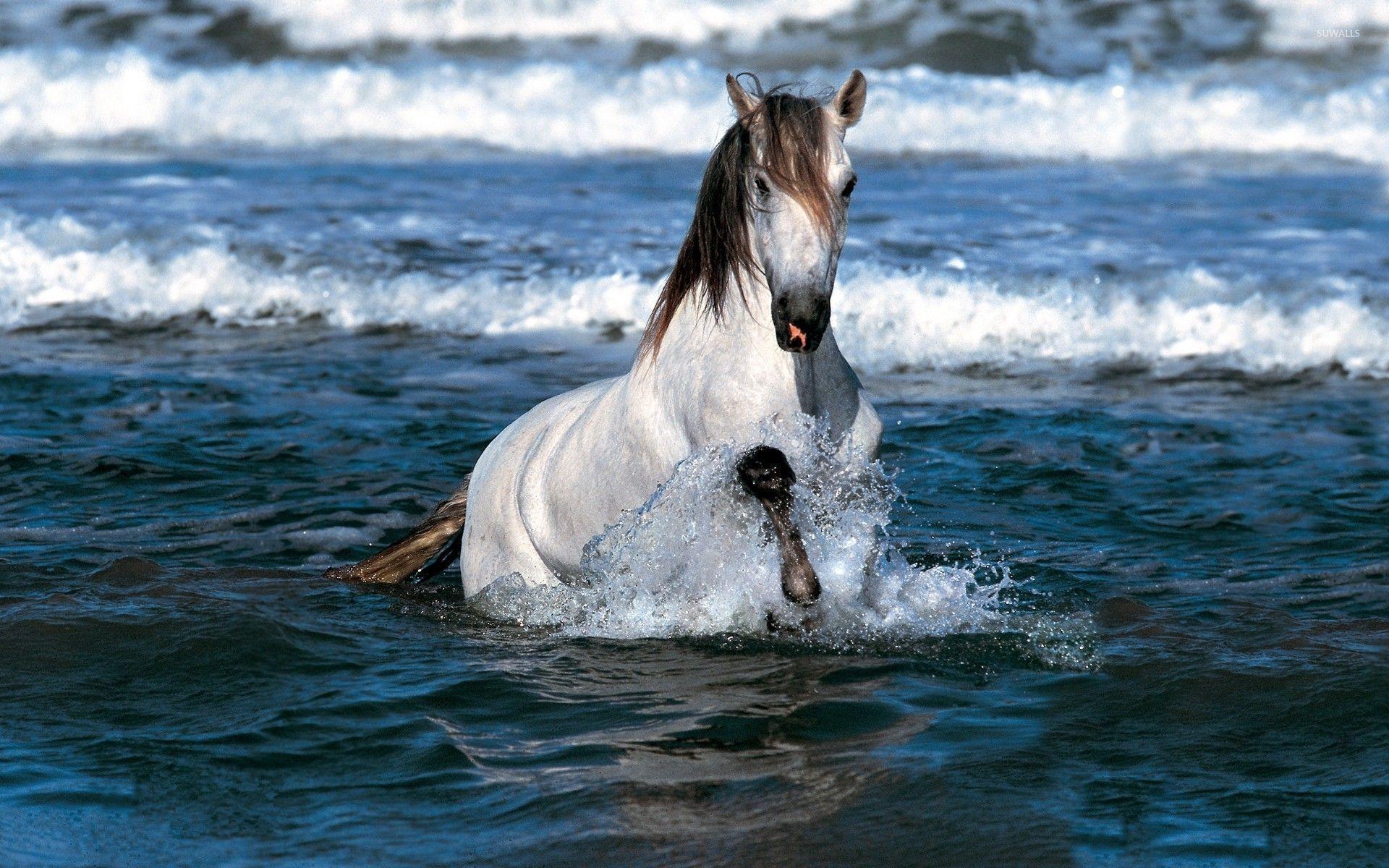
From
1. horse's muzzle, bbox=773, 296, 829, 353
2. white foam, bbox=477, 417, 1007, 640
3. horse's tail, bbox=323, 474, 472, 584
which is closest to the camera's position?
horse's muzzle, bbox=773, 296, 829, 353

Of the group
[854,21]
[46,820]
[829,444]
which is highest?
[854,21]

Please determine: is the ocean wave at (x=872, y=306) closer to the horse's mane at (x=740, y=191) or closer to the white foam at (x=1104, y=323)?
the white foam at (x=1104, y=323)

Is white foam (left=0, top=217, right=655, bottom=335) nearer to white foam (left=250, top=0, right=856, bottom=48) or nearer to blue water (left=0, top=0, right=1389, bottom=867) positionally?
blue water (left=0, top=0, right=1389, bottom=867)

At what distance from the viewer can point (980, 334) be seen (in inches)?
426

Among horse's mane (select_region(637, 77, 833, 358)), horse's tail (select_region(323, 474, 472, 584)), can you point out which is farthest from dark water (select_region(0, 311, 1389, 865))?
horse's mane (select_region(637, 77, 833, 358))

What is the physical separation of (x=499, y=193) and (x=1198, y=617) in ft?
38.4

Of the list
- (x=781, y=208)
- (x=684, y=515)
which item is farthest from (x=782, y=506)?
(x=781, y=208)

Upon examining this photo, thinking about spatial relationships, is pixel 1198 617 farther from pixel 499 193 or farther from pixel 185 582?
pixel 499 193

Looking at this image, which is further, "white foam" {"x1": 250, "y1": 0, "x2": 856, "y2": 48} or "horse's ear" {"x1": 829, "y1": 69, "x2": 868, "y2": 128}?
"white foam" {"x1": 250, "y1": 0, "x2": 856, "y2": 48}

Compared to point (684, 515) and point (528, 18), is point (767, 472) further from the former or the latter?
point (528, 18)

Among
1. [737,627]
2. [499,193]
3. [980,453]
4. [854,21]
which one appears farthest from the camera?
[854,21]

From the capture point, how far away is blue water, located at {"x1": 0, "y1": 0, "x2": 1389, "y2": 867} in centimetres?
376

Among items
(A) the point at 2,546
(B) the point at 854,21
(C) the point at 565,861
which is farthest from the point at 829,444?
(B) the point at 854,21

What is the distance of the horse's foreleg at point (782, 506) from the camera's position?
436 centimetres
